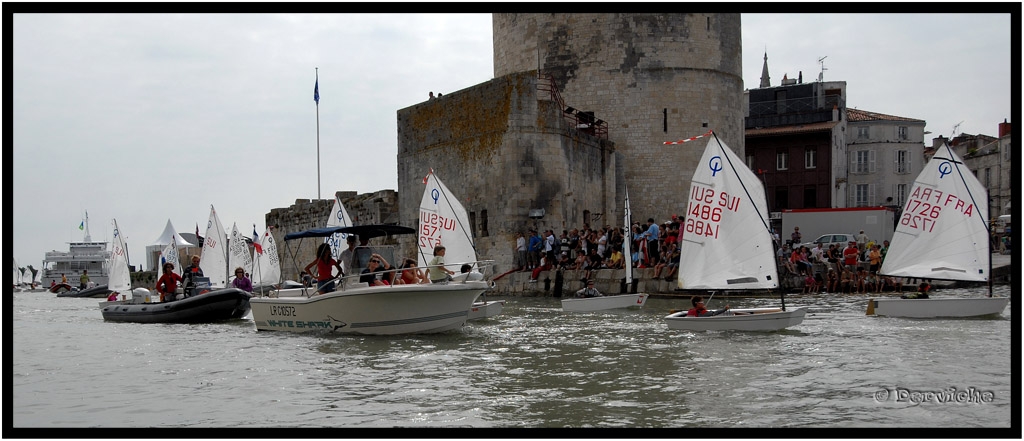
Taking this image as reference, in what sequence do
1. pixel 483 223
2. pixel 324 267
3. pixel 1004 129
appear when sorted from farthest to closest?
pixel 1004 129, pixel 483 223, pixel 324 267

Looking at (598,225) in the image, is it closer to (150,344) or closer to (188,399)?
(150,344)

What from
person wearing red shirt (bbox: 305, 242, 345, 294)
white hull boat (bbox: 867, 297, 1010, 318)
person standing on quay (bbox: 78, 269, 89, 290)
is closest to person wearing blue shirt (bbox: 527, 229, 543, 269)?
white hull boat (bbox: 867, 297, 1010, 318)

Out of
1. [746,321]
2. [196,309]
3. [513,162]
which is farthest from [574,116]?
[746,321]

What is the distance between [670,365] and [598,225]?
21.7 meters

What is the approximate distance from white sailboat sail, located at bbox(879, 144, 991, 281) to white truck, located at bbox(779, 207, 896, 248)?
1821 centimetres

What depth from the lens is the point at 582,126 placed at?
33.9 m

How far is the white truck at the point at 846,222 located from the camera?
37.1 m

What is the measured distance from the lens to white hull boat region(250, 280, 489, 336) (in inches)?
599

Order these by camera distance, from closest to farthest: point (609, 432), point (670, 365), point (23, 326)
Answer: point (609, 432)
point (670, 365)
point (23, 326)

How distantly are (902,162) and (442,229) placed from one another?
41.3m

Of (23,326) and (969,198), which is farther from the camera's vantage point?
(23,326)

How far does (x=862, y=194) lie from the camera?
56.8 metres

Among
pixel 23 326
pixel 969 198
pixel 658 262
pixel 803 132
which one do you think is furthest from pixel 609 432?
pixel 803 132

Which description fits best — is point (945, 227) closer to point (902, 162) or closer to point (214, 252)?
point (214, 252)
